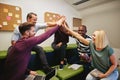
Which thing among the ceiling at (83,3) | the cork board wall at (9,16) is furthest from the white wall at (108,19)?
the cork board wall at (9,16)

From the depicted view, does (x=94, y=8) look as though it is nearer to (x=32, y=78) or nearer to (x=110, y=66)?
(x=110, y=66)

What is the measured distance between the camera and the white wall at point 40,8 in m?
3.13

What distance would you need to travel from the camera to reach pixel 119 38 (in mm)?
3865

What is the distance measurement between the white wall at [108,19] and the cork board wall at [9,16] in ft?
8.68

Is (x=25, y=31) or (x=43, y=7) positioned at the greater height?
(x=43, y=7)

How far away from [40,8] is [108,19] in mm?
2229

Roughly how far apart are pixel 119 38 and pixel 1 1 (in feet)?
11.3

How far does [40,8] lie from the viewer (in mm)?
3777

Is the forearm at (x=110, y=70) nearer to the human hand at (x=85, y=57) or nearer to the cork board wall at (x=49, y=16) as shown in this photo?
the human hand at (x=85, y=57)

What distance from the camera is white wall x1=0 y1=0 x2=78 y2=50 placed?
10.3 feet

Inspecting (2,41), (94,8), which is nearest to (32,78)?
(2,41)

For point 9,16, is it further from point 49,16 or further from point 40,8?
point 49,16

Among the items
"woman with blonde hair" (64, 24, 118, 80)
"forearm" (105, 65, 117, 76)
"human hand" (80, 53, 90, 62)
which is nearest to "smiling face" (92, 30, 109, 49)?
"woman with blonde hair" (64, 24, 118, 80)

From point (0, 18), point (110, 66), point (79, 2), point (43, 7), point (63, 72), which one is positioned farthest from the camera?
point (79, 2)
